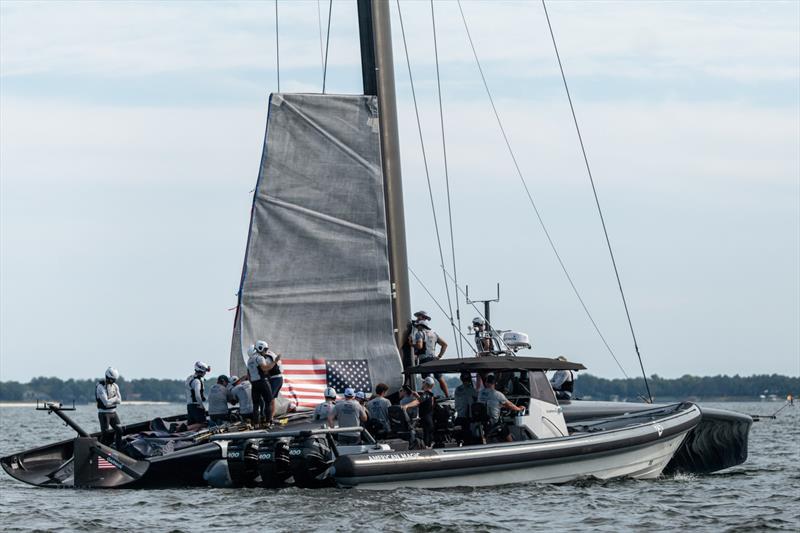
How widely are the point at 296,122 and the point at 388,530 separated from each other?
376 inches

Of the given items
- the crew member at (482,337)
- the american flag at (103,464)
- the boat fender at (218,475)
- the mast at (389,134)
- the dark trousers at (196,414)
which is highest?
the mast at (389,134)

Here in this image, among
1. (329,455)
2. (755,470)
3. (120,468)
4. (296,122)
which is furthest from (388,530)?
(755,470)

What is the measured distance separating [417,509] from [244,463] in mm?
3183

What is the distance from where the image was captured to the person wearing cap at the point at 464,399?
819 inches

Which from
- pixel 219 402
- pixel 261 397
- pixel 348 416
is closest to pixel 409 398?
pixel 348 416

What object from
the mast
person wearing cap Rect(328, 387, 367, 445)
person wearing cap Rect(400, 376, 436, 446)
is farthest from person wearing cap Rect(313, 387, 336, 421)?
the mast

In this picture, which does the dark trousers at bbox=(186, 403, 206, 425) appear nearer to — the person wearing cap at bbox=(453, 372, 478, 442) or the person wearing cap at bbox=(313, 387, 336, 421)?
the person wearing cap at bbox=(313, 387, 336, 421)

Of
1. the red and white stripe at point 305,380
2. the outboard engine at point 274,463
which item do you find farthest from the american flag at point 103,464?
the red and white stripe at point 305,380

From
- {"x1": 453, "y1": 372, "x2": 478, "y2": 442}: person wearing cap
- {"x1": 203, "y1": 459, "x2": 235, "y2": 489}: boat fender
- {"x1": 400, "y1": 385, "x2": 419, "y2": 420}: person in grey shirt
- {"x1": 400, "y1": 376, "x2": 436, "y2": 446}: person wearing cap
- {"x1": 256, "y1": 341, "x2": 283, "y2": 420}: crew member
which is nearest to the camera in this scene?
{"x1": 203, "y1": 459, "x2": 235, "y2": 489}: boat fender

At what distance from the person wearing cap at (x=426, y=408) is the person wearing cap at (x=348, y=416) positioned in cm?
71

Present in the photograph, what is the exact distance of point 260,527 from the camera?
1600 centimetres

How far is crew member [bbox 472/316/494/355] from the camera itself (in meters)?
23.0

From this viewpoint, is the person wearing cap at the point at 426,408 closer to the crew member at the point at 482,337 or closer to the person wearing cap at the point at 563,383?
the crew member at the point at 482,337

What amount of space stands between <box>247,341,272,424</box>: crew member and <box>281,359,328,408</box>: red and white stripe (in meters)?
0.95
